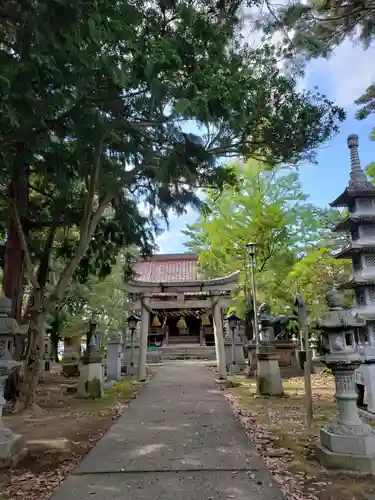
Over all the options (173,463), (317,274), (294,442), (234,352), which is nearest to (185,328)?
(234,352)

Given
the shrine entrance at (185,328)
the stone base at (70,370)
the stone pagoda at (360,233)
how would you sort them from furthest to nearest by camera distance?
1. the shrine entrance at (185,328)
2. the stone base at (70,370)
3. the stone pagoda at (360,233)

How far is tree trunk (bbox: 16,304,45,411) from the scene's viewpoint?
7910 mm

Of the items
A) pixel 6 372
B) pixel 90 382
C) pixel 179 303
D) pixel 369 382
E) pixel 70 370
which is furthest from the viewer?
pixel 70 370

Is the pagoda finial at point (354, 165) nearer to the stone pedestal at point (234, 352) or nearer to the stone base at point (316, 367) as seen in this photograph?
the stone base at point (316, 367)

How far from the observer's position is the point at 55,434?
6043mm

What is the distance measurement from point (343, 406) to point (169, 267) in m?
24.6

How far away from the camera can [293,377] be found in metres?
13.9

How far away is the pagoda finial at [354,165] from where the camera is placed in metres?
8.59

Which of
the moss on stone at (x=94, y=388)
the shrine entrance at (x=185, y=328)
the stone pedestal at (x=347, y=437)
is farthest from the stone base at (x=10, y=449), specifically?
the shrine entrance at (x=185, y=328)

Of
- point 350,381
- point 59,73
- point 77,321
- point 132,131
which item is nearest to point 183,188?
point 132,131

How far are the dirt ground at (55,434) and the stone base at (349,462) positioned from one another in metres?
2.75

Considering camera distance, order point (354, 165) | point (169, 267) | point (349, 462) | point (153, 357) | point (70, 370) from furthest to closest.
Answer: point (169, 267) < point (153, 357) < point (70, 370) < point (354, 165) < point (349, 462)

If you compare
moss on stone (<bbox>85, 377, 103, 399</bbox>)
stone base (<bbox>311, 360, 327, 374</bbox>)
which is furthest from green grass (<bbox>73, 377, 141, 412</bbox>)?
stone base (<bbox>311, 360, 327, 374</bbox>)

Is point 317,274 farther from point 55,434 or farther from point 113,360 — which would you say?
point 55,434
